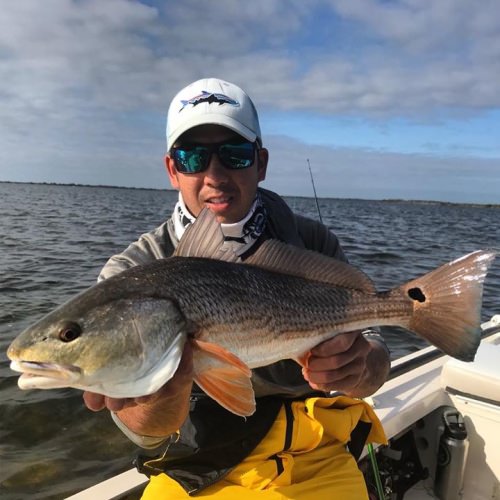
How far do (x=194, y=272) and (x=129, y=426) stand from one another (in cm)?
100

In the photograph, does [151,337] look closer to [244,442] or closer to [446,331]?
[244,442]

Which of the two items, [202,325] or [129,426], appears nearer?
[202,325]

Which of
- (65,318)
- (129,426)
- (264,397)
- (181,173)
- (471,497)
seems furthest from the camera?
(471,497)

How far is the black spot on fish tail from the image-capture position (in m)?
2.52

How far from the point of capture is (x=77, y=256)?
52.9 feet

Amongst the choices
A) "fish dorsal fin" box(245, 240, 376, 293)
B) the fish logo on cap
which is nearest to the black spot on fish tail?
"fish dorsal fin" box(245, 240, 376, 293)

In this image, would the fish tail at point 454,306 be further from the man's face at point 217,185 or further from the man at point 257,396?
the man's face at point 217,185

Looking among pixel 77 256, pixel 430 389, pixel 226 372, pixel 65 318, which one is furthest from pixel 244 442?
pixel 77 256

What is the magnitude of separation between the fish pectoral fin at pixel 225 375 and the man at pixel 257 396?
4.1 inches

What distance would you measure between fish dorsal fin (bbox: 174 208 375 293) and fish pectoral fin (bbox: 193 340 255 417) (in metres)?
0.51

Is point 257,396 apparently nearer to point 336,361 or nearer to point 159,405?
point 336,361

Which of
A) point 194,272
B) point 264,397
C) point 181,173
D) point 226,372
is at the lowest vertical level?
point 264,397

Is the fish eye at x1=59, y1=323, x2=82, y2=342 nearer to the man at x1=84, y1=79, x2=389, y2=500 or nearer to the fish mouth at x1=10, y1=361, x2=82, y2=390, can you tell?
the fish mouth at x1=10, y1=361, x2=82, y2=390

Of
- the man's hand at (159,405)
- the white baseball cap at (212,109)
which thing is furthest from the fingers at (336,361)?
the white baseball cap at (212,109)
